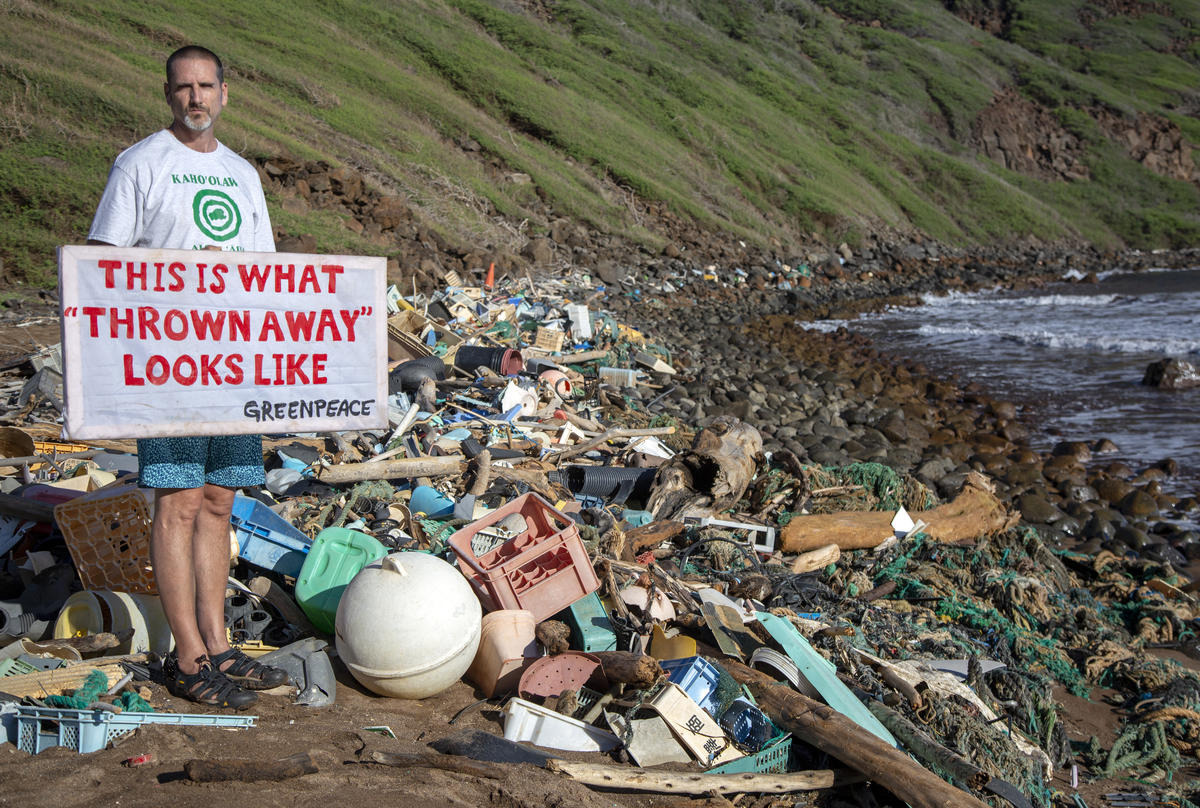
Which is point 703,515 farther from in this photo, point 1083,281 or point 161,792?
point 1083,281

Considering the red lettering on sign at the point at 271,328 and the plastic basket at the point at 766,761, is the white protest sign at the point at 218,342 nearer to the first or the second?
the red lettering on sign at the point at 271,328

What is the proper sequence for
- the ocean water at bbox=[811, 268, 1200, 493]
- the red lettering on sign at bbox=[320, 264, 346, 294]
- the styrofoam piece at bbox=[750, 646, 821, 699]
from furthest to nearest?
the ocean water at bbox=[811, 268, 1200, 493] → the styrofoam piece at bbox=[750, 646, 821, 699] → the red lettering on sign at bbox=[320, 264, 346, 294]

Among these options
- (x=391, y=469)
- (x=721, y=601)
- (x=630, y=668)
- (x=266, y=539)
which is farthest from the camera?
(x=391, y=469)

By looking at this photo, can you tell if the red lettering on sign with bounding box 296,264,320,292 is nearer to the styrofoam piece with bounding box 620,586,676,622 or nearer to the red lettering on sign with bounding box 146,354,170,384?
the red lettering on sign with bounding box 146,354,170,384

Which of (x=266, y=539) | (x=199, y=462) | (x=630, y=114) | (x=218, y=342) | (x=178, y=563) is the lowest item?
(x=266, y=539)

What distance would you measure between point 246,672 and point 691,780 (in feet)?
5.63

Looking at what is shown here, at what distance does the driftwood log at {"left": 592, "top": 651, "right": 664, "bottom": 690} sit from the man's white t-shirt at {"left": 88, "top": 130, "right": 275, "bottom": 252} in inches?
86.4

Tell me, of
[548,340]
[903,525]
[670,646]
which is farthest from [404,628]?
[548,340]

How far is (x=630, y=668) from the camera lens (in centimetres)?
361

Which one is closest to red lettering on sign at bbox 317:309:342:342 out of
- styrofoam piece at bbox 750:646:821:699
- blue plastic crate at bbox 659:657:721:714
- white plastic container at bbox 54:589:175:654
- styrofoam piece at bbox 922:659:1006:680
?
white plastic container at bbox 54:589:175:654

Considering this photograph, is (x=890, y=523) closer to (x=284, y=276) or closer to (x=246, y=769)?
(x=284, y=276)

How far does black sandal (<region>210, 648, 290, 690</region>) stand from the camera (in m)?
3.23

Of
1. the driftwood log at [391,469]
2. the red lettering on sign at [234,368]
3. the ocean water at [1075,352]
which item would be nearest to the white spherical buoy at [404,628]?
the red lettering on sign at [234,368]

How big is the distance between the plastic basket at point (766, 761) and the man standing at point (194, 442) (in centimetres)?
179
